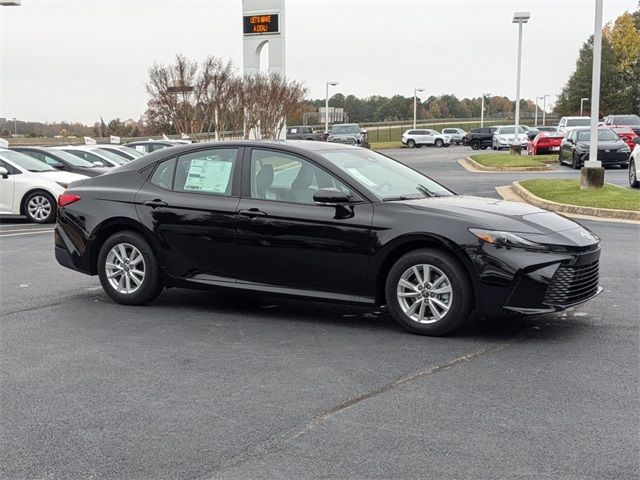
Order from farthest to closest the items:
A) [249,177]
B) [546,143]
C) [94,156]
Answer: [546,143] → [94,156] → [249,177]

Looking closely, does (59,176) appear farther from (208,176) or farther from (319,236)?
(319,236)

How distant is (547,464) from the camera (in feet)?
13.0

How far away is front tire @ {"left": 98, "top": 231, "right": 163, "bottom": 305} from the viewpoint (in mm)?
7617

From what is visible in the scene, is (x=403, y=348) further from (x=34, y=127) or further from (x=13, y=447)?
(x=34, y=127)

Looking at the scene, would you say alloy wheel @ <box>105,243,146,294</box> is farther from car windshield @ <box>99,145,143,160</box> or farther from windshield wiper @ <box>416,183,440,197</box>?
car windshield @ <box>99,145,143,160</box>

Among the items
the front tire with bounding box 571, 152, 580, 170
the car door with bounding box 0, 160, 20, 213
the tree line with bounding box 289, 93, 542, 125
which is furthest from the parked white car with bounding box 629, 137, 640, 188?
the tree line with bounding box 289, 93, 542, 125

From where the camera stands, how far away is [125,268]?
777cm

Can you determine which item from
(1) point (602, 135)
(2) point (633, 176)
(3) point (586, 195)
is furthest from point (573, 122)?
(3) point (586, 195)

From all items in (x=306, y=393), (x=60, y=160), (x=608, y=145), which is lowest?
(x=306, y=393)

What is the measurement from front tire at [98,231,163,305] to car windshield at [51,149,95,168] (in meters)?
11.9

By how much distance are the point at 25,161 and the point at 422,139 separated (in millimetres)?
55024

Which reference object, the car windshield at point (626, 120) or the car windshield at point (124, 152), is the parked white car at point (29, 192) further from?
the car windshield at point (626, 120)

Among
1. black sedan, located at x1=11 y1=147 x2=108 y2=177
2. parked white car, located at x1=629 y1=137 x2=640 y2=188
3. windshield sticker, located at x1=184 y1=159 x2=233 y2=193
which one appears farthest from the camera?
parked white car, located at x1=629 y1=137 x2=640 y2=188

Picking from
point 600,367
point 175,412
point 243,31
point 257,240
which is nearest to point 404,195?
point 257,240
